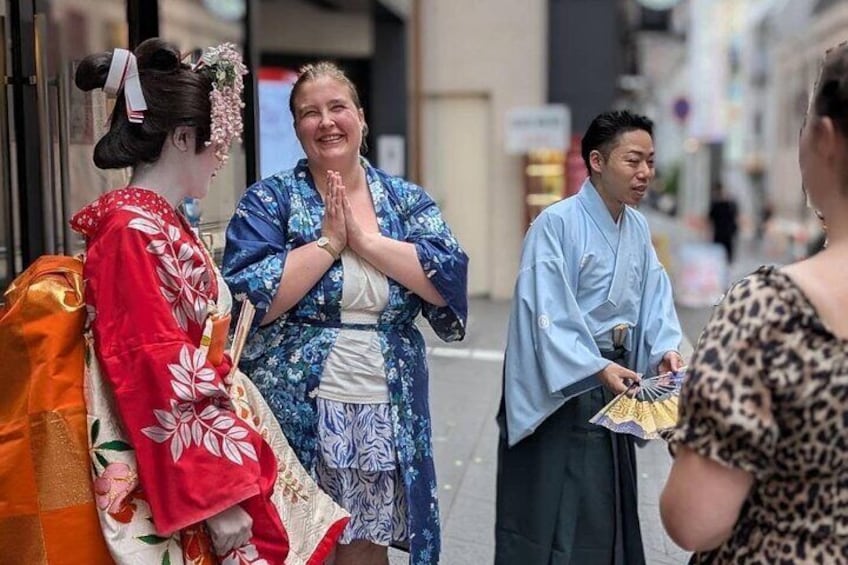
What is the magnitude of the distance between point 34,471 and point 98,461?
113 millimetres

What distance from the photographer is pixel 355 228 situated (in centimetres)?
224

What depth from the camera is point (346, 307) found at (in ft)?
7.57

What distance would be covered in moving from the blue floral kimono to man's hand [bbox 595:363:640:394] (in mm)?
451

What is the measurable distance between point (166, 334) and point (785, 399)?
1.08m

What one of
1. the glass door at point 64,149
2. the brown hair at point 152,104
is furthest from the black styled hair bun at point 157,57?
the glass door at point 64,149

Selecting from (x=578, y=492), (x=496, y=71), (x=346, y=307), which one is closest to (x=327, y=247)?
(x=346, y=307)

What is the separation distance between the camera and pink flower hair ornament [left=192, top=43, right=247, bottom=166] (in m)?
1.95

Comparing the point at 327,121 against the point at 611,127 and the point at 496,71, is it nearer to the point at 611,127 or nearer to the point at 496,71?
the point at 611,127

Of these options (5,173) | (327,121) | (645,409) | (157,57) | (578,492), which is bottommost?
(578,492)

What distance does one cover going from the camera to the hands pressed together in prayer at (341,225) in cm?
224

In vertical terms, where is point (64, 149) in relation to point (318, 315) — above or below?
above

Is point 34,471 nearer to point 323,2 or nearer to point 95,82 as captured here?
point 95,82

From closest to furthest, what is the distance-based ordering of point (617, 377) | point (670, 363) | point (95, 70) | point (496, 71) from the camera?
1. point (95, 70)
2. point (617, 377)
3. point (670, 363)
4. point (496, 71)

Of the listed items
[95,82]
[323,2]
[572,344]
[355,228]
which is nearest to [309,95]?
[355,228]
